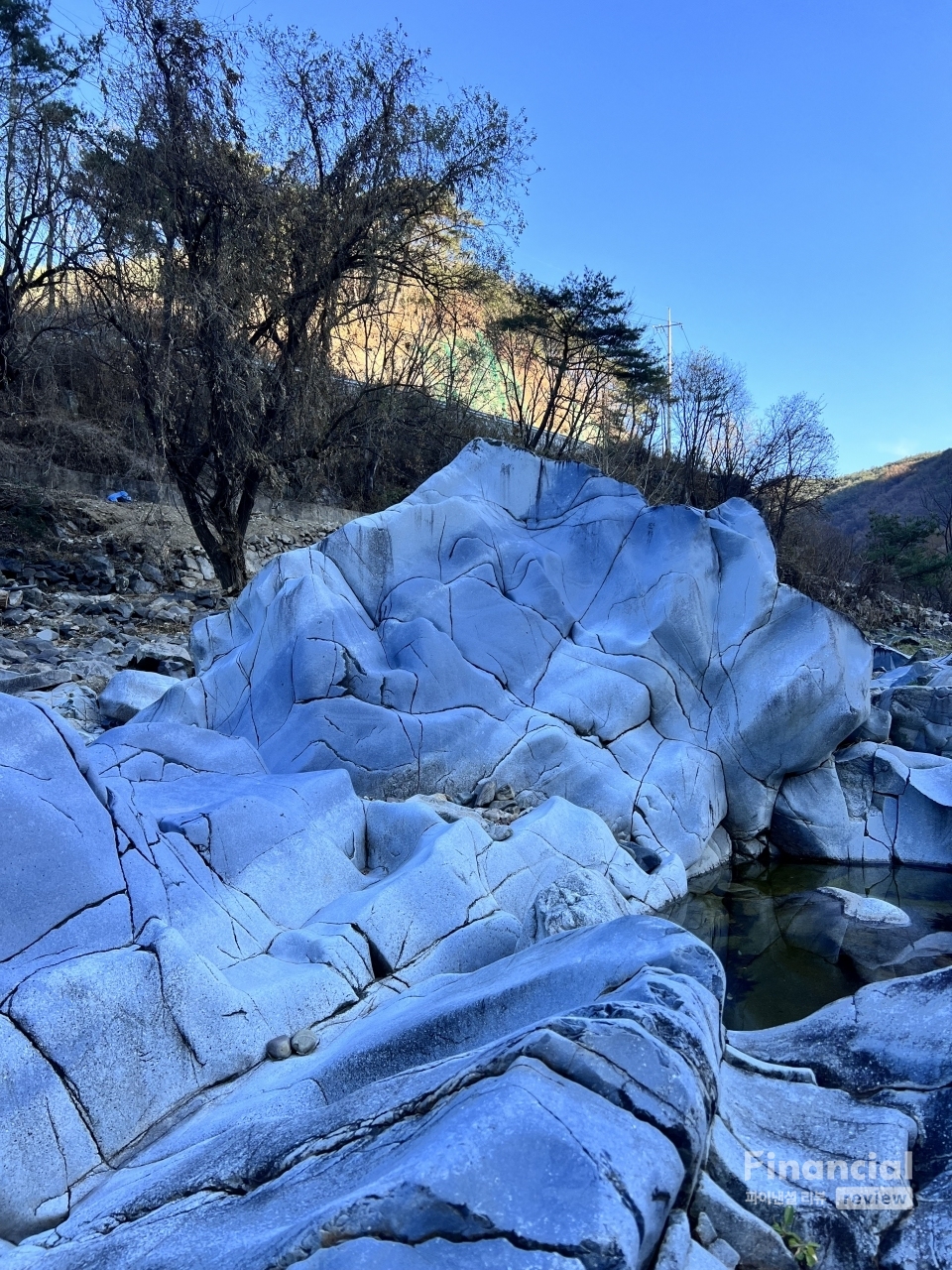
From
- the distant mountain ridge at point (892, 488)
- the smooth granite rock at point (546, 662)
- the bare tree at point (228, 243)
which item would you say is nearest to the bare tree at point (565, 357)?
the bare tree at point (228, 243)

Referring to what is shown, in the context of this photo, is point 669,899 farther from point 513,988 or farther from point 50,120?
point 50,120

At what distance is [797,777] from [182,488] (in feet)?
25.6

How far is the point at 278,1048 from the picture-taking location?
Answer: 3.28m

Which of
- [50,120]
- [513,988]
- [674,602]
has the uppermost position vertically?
[50,120]

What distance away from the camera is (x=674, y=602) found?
6621 millimetres

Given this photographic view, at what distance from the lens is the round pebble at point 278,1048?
3279 millimetres

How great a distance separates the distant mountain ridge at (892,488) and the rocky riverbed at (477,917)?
39767mm

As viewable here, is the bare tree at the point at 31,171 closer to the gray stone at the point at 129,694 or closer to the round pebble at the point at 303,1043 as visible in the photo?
the gray stone at the point at 129,694

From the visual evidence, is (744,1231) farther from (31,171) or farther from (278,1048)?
(31,171)

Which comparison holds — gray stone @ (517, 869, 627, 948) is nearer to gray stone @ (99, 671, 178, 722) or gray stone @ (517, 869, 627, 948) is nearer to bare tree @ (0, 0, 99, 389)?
gray stone @ (99, 671, 178, 722)

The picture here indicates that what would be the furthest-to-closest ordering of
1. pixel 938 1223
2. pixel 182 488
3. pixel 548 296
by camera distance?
pixel 548 296 < pixel 182 488 < pixel 938 1223

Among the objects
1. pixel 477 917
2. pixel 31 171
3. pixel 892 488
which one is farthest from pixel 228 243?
pixel 892 488

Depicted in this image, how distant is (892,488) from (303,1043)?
179 ft

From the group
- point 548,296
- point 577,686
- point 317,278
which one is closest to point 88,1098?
point 577,686
